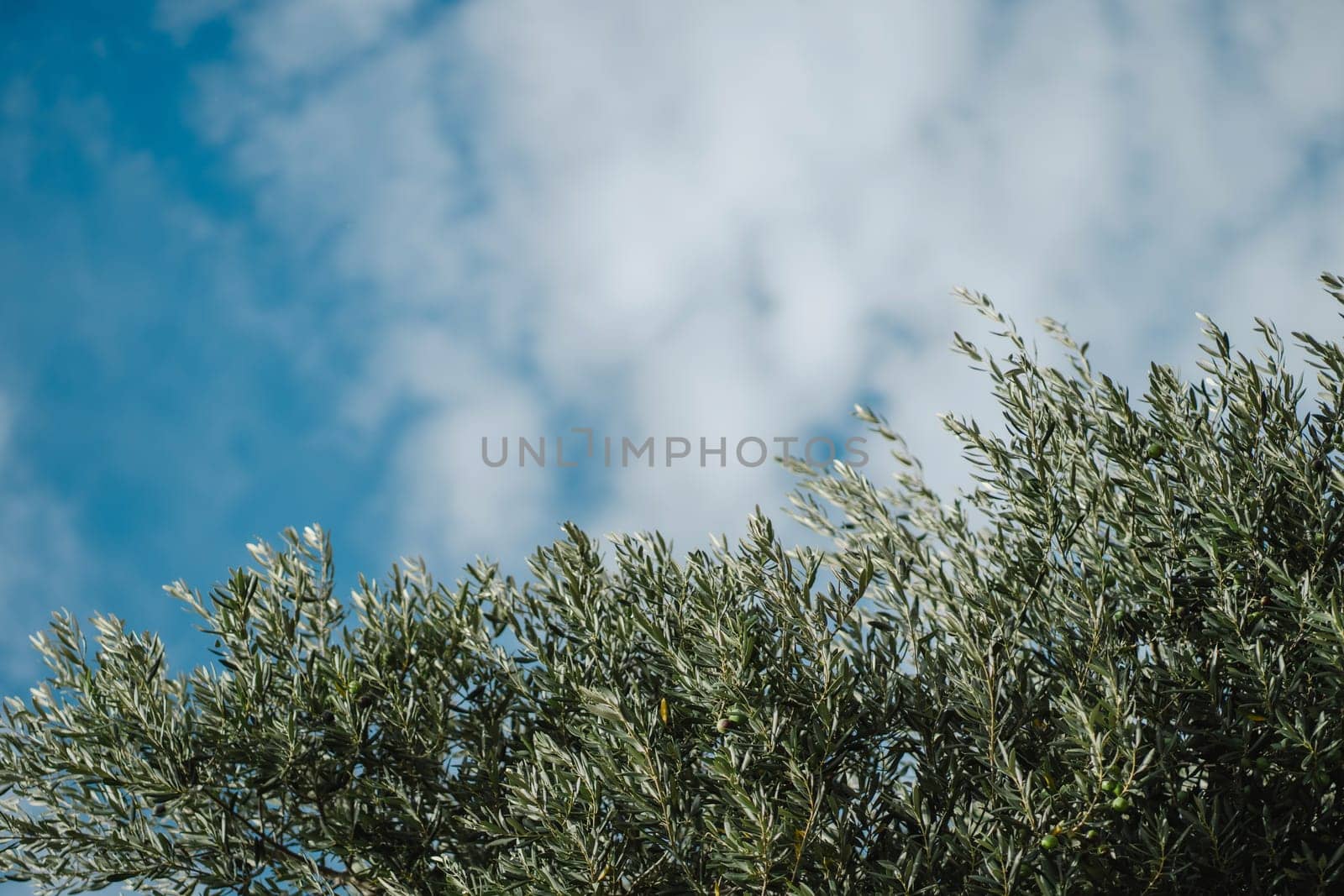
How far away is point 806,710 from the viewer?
479 centimetres

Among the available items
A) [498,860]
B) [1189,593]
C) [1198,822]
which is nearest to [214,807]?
[498,860]

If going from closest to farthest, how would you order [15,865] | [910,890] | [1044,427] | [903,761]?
[910,890]
[903,761]
[1044,427]
[15,865]

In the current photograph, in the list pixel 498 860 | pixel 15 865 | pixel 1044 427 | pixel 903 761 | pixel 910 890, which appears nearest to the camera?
pixel 910 890

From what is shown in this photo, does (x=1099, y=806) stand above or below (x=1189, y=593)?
below

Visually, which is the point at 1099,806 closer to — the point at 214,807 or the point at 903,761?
the point at 903,761

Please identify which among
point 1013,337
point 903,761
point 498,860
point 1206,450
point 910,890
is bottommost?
point 910,890

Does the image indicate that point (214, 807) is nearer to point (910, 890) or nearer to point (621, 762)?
point (621, 762)


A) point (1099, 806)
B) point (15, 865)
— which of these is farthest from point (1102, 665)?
point (15, 865)

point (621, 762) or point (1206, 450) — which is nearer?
point (621, 762)

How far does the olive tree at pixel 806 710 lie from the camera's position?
4445mm

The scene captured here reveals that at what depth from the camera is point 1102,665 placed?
4477 millimetres

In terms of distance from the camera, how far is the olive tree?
4445 millimetres

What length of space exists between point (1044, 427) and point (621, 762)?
9.19ft

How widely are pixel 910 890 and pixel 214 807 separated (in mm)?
3655
